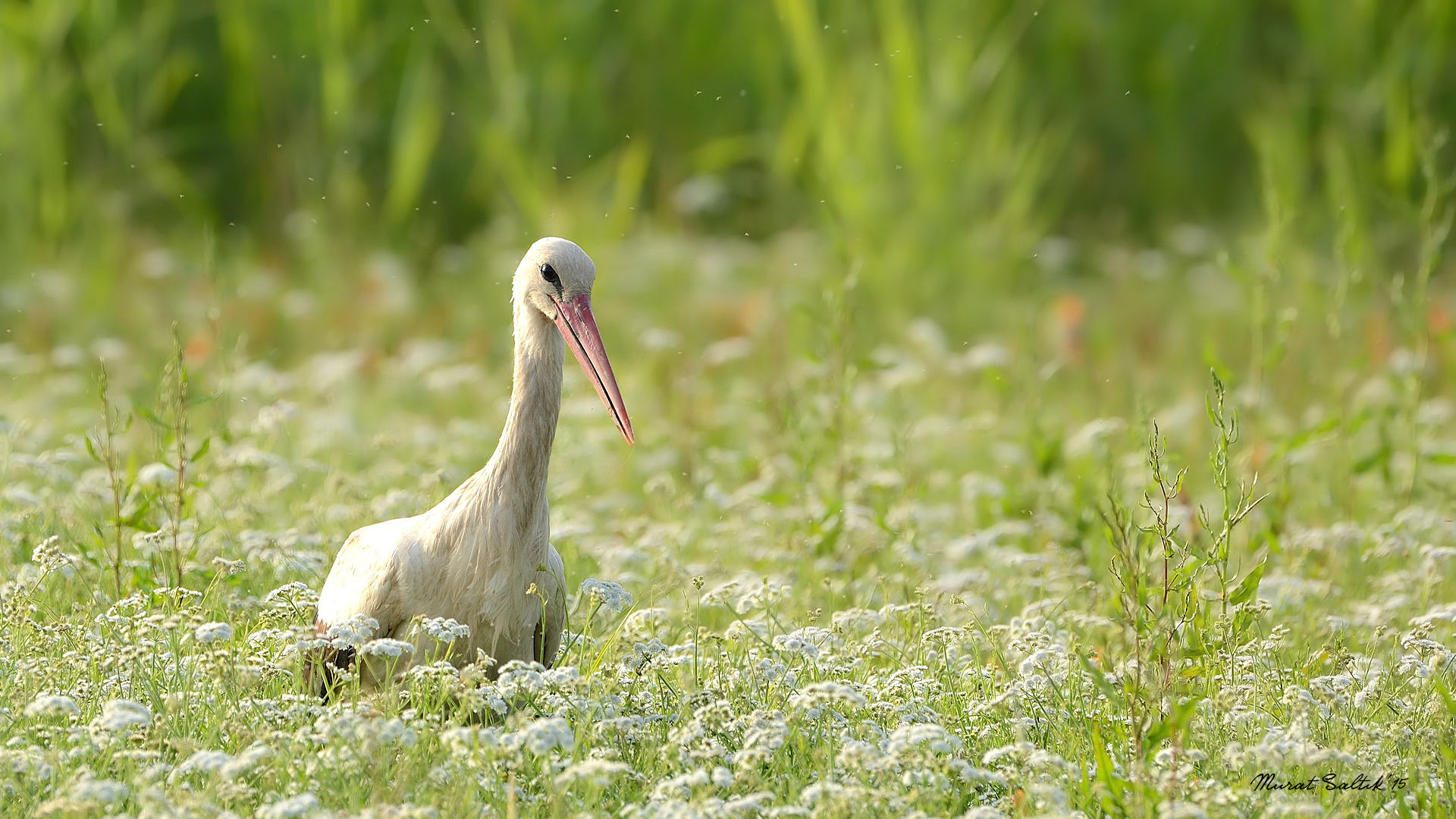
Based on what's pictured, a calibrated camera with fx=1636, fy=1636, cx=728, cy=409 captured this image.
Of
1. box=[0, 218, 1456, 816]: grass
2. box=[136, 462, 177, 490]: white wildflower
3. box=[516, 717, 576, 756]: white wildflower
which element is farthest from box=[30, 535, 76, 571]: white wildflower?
box=[516, 717, 576, 756]: white wildflower

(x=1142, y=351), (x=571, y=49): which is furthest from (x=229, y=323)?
(x=1142, y=351)

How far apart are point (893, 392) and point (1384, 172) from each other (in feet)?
11.5

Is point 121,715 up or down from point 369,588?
down

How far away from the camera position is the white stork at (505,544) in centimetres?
404

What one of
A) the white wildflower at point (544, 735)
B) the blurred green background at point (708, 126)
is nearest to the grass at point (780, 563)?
the white wildflower at point (544, 735)

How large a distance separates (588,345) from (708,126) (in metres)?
6.60

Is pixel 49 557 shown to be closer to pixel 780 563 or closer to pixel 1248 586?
pixel 780 563

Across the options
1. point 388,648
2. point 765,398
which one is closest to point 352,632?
point 388,648

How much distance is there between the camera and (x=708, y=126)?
10.6 meters

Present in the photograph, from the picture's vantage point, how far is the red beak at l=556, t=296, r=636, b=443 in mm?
4172

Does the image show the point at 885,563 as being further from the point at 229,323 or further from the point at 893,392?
the point at 229,323

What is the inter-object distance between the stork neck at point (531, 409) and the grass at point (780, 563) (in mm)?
478

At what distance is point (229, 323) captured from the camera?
336 inches

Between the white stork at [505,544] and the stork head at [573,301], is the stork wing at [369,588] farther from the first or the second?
the stork head at [573,301]
